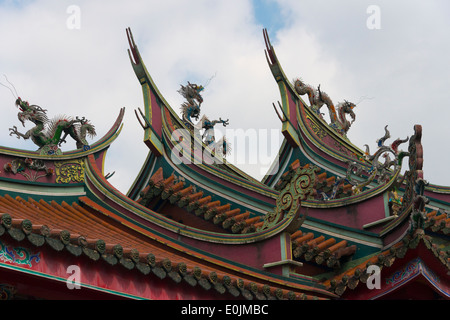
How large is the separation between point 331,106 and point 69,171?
7.86 metres

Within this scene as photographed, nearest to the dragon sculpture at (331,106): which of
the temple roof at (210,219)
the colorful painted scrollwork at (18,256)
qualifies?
the temple roof at (210,219)

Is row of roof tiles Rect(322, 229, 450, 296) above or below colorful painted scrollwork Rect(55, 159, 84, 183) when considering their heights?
below

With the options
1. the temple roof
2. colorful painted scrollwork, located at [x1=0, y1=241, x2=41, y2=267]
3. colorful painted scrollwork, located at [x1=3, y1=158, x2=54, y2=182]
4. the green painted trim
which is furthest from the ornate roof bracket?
colorful painted scrollwork, located at [x1=0, y1=241, x2=41, y2=267]

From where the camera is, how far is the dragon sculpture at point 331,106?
1468cm

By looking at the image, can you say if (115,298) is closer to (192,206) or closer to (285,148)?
(192,206)

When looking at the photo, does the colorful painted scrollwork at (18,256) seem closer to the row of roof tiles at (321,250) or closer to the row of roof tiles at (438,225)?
the row of roof tiles at (321,250)

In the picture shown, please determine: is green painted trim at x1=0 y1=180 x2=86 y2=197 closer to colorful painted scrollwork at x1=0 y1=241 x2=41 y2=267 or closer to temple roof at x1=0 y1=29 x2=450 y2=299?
temple roof at x1=0 y1=29 x2=450 y2=299

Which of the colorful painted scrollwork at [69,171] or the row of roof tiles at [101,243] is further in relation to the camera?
the colorful painted scrollwork at [69,171]

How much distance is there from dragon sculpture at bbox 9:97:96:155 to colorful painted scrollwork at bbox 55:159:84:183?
195 millimetres

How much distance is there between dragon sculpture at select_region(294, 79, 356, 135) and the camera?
48.2 ft

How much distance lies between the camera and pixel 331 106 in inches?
618

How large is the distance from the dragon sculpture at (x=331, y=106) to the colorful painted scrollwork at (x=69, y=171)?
6.29 m

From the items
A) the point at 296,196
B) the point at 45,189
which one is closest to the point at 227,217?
the point at 296,196

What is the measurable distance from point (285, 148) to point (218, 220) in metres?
3.61
